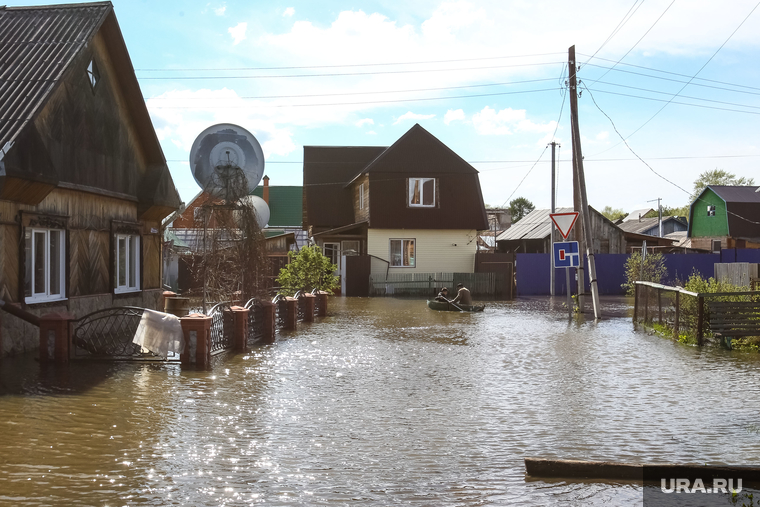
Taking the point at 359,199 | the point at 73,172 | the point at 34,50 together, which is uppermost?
the point at 34,50

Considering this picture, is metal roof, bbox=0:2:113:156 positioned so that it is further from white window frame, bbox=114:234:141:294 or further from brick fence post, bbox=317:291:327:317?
brick fence post, bbox=317:291:327:317

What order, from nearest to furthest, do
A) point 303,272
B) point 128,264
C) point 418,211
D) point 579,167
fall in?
point 128,264
point 579,167
point 303,272
point 418,211

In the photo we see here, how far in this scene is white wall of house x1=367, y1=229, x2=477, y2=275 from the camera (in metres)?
37.1

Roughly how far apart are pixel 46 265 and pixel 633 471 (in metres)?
12.5

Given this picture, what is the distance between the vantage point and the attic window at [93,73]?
16.1m

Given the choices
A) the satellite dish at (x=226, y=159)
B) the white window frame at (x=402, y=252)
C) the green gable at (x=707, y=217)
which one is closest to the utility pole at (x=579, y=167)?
the satellite dish at (x=226, y=159)

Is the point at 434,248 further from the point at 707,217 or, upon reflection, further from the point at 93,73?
the point at 707,217

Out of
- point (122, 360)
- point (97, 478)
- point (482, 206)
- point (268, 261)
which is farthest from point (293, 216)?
point (97, 478)

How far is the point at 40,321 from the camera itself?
1233 cm

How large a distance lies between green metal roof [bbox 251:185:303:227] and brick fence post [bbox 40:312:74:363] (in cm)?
3899

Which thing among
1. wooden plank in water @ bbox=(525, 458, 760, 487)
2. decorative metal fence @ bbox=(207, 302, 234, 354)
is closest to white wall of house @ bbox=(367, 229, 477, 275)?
decorative metal fence @ bbox=(207, 302, 234, 354)

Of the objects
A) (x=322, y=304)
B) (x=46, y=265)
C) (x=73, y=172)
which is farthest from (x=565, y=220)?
(x=46, y=265)

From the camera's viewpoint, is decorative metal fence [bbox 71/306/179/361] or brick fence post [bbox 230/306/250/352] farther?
brick fence post [bbox 230/306/250/352]

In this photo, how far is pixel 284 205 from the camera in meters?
53.2
